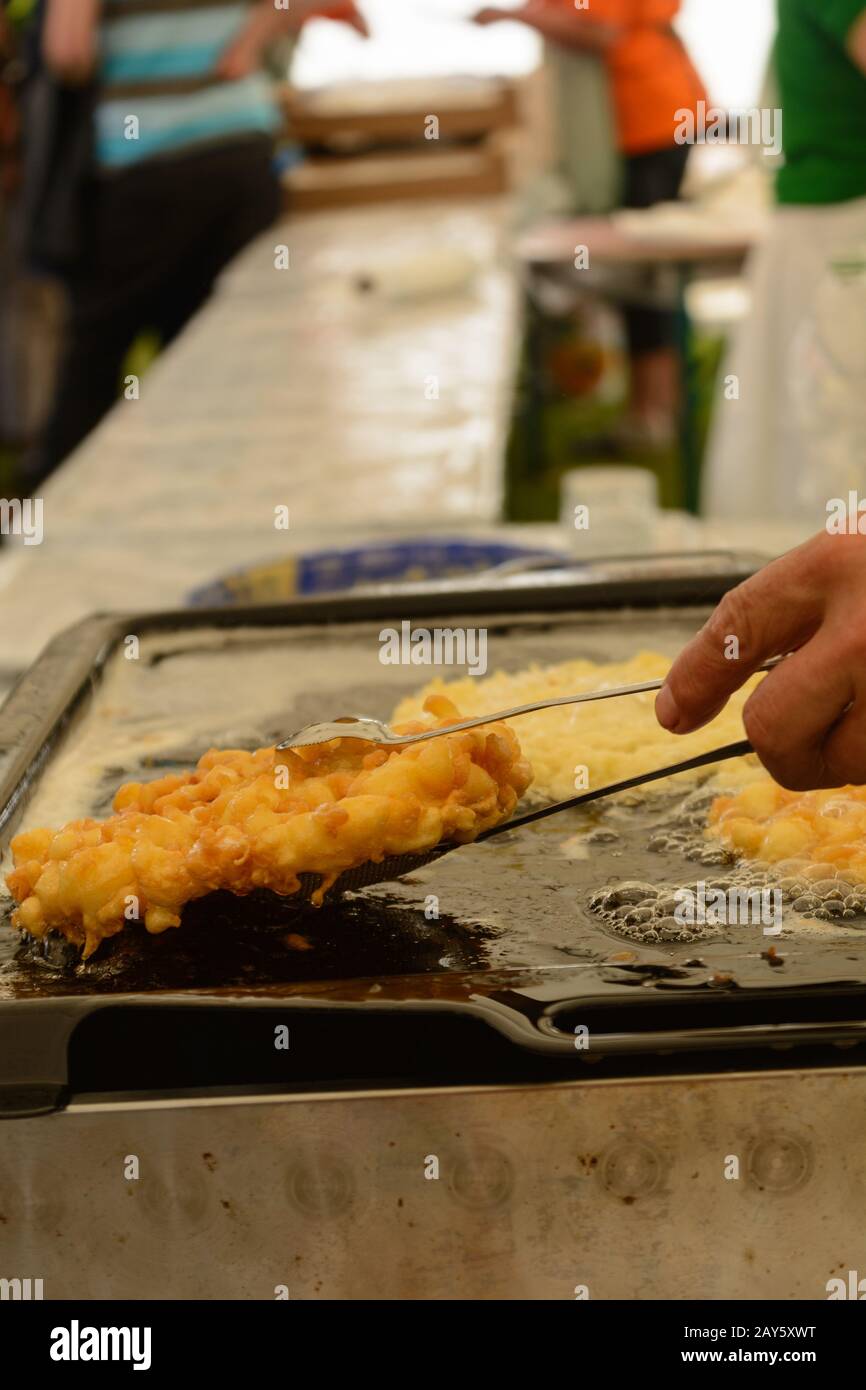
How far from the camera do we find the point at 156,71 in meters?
4.13

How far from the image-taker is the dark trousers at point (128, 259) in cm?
429

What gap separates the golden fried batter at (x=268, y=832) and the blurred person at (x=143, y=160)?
3.30 meters

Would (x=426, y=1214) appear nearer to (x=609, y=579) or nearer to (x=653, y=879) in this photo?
(x=653, y=879)

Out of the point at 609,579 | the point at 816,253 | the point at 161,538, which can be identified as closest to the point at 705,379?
the point at 816,253

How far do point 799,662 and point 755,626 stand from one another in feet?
0.15

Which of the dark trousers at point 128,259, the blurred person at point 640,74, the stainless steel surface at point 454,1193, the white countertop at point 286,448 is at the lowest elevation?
the stainless steel surface at point 454,1193

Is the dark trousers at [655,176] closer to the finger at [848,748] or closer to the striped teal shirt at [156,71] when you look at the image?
the striped teal shirt at [156,71]

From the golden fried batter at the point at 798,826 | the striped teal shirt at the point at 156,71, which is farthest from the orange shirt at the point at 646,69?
the golden fried batter at the point at 798,826

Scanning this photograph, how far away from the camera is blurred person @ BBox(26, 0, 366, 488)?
410 cm

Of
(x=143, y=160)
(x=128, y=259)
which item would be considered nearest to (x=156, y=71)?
(x=143, y=160)

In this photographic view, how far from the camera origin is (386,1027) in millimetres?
1003

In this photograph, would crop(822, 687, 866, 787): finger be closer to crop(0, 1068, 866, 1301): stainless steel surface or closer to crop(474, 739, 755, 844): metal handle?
crop(474, 739, 755, 844): metal handle

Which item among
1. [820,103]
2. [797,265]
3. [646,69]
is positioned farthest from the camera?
[646,69]

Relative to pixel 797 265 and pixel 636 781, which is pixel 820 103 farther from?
pixel 636 781
